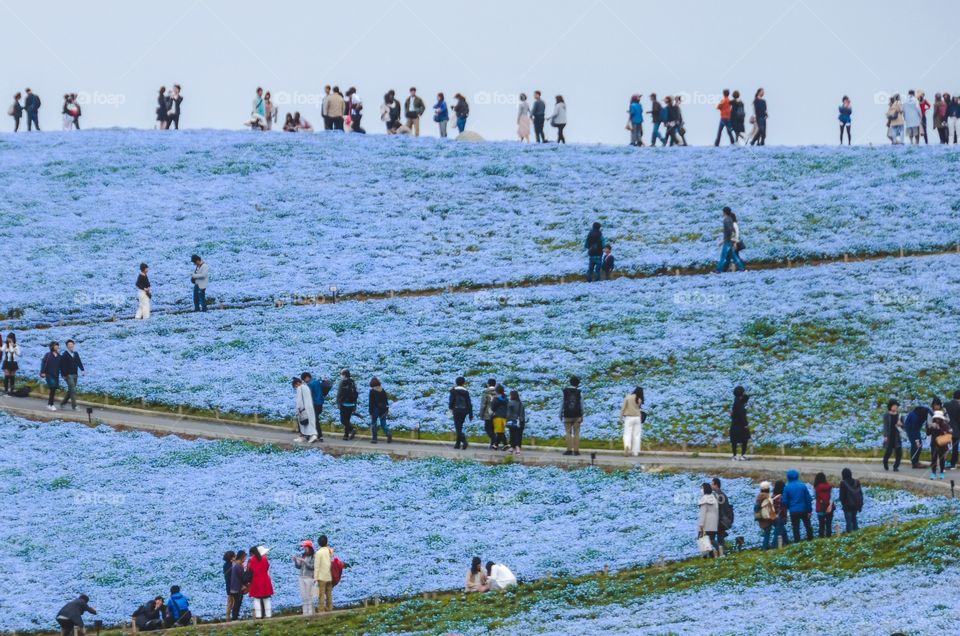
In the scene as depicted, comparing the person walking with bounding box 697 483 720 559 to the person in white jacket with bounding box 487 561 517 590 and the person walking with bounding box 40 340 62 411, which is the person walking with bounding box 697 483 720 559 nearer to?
the person in white jacket with bounding box 487 561 517 590

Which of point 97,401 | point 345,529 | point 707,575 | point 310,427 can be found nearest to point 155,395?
point 97,401

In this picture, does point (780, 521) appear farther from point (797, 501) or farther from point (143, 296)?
point (143, 296)

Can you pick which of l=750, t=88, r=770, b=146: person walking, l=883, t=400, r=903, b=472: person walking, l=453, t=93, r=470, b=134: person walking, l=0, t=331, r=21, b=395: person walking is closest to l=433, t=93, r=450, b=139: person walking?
l=453, t=93, r=470, b=134: person walking

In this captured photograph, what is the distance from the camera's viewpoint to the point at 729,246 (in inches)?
2773

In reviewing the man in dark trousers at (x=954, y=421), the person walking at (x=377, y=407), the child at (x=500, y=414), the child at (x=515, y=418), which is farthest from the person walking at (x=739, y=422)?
the person walking at (x=377, y=407)

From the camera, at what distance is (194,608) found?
46.5 meters

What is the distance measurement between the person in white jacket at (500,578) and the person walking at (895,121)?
158 ft

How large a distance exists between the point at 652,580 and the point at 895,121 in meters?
48.8

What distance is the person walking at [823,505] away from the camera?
44.8 metres

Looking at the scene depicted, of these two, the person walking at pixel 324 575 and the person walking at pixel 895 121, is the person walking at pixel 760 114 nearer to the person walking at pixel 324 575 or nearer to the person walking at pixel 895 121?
the person walking at pixel 895 121

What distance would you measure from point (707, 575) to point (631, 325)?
24004 millimetres

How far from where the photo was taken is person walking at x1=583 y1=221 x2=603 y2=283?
70188 mm

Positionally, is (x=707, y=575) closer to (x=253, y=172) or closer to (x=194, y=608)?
(x=194, y=608)

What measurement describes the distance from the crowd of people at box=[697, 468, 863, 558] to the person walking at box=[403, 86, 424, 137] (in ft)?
167
